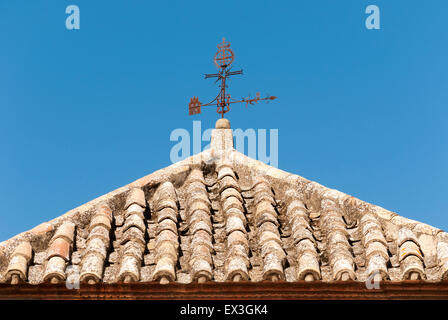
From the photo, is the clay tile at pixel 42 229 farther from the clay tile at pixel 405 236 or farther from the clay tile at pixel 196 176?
the clay tile at pixel 405 236

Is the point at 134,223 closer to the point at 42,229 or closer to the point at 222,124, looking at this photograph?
the point at 42,229

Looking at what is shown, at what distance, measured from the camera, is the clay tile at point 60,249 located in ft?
20.3

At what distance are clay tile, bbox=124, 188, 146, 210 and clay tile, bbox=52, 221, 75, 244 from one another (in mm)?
687

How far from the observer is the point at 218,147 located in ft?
28.3

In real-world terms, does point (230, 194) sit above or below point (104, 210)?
above

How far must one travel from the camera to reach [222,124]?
8.95 meters

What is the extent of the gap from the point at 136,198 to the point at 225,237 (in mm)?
1218

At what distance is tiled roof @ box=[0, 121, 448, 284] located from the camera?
5910 mm

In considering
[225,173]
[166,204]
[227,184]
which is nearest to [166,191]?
[166,204]

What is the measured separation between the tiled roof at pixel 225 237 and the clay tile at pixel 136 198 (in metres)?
0.01

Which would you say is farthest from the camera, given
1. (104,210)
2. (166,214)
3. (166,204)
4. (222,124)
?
(222,124)

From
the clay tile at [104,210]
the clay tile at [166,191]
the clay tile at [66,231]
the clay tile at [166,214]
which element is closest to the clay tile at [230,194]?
the clay tile at [166,191]

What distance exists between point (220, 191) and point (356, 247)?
1788 mm
